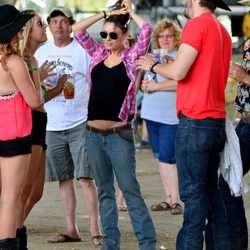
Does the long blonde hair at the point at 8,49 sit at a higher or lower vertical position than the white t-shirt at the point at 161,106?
higher

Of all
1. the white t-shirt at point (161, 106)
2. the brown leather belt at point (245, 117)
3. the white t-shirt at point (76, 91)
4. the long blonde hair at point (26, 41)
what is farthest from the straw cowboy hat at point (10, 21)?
the white t-shirt at point (161, 106)

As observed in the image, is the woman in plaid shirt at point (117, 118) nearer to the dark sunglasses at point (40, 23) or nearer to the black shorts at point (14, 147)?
the dark sunglasses at point (40, 23)

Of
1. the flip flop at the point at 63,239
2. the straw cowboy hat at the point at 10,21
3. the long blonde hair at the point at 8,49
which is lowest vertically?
the flip flop at the point at 63,239

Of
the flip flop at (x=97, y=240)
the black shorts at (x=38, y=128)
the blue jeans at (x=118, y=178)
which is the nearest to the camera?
the blue jeans at (x=118, y=178)

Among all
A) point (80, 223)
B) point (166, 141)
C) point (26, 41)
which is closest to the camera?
point (26, 41)

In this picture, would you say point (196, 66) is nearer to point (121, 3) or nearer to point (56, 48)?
point (121, 3)

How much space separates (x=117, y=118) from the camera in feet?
24.8

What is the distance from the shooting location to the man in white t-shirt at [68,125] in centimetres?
880

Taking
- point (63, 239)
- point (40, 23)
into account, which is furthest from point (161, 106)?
point (40, 23)

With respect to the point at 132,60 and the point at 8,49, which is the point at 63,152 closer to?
the point at 132,60

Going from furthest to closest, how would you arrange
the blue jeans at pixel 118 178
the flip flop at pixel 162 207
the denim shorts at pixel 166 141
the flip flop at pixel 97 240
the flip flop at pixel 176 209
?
the flip flop at pixel 162 207 < the denim shorts at pixel 166 141 < the flip flop at pixel 176 209 < the flip flop at pixel 97 240 < the blue jeans at pixel 118 178

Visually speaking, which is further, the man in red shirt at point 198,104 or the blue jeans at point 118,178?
the blue jeans at point 118,178

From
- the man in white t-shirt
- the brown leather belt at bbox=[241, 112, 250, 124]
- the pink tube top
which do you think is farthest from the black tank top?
the man in white t-shirt

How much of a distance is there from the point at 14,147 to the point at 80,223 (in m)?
2.95
